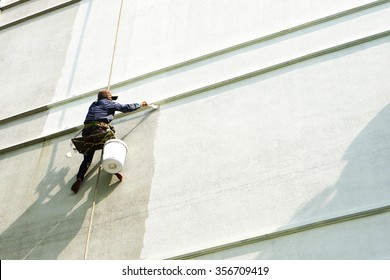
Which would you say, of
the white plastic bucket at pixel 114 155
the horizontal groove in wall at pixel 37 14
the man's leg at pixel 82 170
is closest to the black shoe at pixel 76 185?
the man's leg at pixel 82 170

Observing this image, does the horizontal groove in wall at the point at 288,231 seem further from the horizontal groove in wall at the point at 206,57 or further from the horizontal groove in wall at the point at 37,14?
the horizontal groove in wall at the point at 37,14

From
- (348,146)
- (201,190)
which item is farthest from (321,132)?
(201,190)

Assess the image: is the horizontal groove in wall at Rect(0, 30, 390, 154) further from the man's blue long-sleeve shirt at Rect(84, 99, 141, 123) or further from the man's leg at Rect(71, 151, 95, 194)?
the man's leg at Rect(71, 151, 95, 194)

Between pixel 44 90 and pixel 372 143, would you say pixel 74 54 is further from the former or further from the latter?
pixel 372 143

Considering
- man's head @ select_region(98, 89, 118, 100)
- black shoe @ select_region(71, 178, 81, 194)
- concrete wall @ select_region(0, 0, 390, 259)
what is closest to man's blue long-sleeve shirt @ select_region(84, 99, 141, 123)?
man's head @ select_region(98, 89, 118, 100)

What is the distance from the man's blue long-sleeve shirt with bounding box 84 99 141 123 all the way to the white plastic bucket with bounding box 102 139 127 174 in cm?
45

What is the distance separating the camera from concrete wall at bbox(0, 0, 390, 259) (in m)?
7.67

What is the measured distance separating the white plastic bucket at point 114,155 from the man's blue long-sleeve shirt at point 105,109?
449 millimetres

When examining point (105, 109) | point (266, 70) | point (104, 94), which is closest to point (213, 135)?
point (266, 70)

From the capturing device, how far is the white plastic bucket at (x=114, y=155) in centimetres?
852

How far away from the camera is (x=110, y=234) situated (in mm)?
8320

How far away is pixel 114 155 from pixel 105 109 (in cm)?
80

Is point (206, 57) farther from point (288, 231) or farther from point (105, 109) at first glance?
point (288, 231)

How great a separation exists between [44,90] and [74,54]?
74 centimetres
